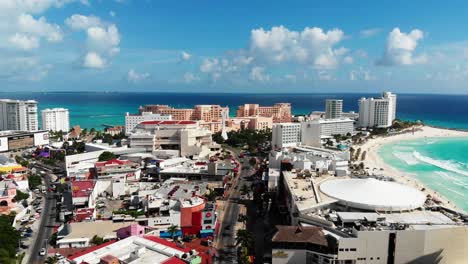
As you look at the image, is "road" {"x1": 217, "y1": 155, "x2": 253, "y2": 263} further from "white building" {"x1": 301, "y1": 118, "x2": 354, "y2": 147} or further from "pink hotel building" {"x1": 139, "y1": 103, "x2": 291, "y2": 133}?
"pink hotel building" {"x1": 139, "y1": 103, "x2": 291, "y2": 133}

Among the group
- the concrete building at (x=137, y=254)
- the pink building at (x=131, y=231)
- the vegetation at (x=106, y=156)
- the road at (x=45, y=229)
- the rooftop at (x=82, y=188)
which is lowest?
the road at (x=45, y=229)

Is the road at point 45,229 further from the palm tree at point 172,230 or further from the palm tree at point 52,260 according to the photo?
the palm tree at point 172,230

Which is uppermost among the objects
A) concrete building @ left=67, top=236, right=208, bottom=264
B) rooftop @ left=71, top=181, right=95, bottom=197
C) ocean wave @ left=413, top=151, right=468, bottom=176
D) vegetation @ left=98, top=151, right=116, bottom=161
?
vegetation @ left=98, top=151, right=116, bottom=161

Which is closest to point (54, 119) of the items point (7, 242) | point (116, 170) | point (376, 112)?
point (116, 170)

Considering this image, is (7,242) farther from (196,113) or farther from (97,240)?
(196,113)

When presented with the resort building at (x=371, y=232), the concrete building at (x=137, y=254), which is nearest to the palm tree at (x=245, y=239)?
the resort building at (x=371, y=232)

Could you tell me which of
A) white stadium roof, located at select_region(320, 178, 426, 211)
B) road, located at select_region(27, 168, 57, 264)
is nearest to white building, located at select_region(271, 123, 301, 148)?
white stadium roof, located at select_region(320, 178, 426, 211)
